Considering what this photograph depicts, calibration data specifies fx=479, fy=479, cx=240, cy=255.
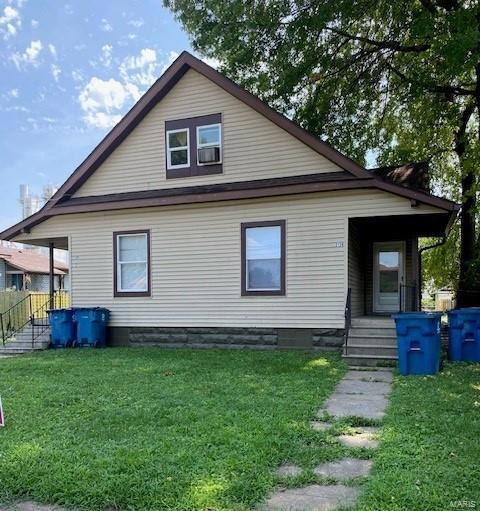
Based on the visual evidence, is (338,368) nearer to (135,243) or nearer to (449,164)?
(135,243)

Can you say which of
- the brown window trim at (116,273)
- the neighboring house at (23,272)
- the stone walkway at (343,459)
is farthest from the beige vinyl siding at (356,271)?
the neighboring house at (23,272)

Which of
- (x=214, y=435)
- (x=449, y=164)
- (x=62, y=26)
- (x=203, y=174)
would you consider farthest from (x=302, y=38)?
(x=214, y=435)

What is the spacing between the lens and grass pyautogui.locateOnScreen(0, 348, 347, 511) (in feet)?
11.1

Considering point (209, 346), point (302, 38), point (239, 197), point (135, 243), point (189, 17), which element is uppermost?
point (189, 17)

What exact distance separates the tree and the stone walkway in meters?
8.47

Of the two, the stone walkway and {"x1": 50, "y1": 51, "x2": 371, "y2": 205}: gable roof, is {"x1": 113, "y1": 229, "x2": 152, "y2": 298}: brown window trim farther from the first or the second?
the stone walkway

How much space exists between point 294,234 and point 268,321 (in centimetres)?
200

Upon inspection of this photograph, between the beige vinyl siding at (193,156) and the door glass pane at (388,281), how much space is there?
150 inches

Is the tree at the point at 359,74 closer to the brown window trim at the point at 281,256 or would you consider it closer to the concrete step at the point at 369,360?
the brown window trim at the point at 281,256

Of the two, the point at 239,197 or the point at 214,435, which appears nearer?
the point at 214,435

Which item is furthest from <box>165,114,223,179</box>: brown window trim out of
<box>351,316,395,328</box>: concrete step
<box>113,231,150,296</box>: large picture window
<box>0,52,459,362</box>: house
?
<box>351,316,395,328</box>: concrete step

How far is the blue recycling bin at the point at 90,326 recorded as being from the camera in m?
11.5

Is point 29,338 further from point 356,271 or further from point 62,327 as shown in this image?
point 356,271

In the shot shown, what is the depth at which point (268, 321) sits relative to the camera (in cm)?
1058
